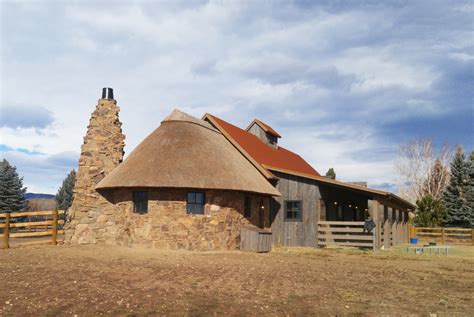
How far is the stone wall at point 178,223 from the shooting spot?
62.1 ft

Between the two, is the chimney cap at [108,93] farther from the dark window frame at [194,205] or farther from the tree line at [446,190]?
the tree line at [446,190]

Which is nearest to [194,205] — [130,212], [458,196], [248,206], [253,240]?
[130,212]

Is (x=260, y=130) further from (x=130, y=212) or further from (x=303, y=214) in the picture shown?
(x=130, y=212)

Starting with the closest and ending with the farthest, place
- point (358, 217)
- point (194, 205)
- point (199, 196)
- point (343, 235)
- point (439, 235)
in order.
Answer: point (194, 205), point (199, 196), point (343, 235), point (358, 217), point (439, 235)

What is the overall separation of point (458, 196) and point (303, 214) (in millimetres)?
24626

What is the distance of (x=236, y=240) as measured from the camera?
20.1 meters

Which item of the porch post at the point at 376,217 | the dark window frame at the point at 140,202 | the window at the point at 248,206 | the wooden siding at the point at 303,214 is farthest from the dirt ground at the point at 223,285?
the wooden siding at the point at 303,214

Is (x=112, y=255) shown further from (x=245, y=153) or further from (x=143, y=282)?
(x=245, y=153)

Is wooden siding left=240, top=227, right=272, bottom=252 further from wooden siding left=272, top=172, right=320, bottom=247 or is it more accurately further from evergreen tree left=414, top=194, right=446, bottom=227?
evergreen tree left=414, top=194, right=446, bottom=227

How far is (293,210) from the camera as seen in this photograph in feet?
76.2

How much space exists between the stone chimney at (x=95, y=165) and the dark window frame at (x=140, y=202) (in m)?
2.70

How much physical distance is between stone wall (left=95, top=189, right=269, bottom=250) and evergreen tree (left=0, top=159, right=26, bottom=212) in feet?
78.1

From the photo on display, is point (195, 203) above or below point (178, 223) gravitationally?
above

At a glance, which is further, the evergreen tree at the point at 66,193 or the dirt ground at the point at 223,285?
the evergreen tree at the point at 66,193
